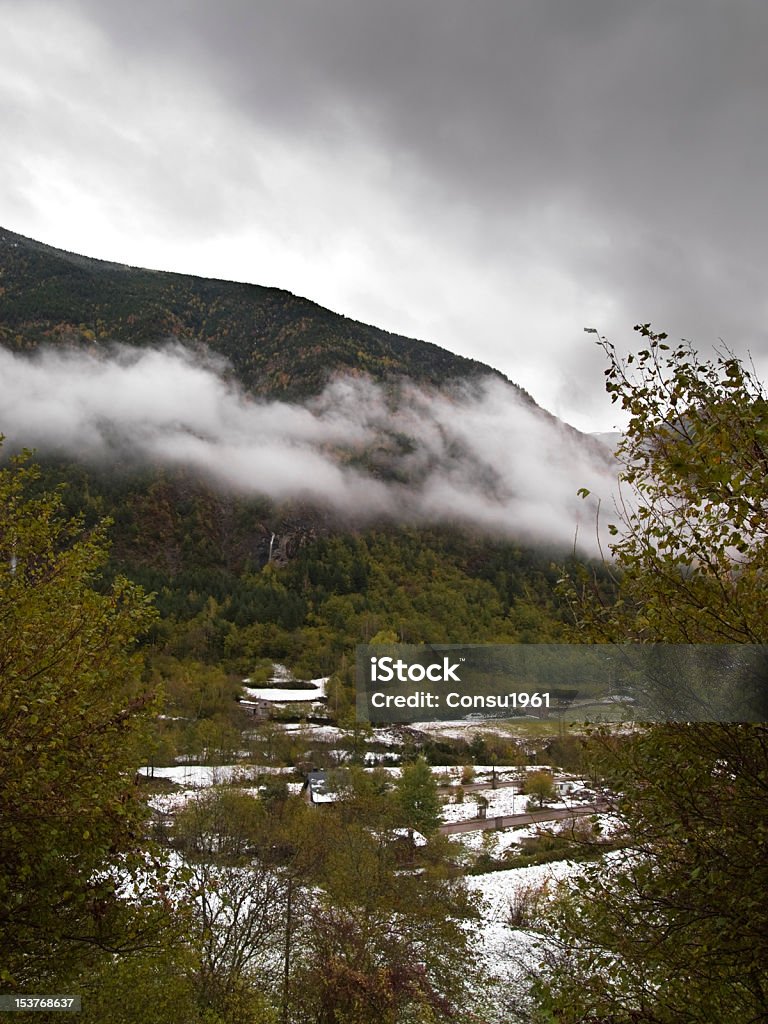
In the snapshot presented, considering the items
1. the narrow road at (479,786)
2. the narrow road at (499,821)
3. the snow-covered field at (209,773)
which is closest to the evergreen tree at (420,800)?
the narrow road at (499,821)

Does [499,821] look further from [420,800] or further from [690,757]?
[690,757]

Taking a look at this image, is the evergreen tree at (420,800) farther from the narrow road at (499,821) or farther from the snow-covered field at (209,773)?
the snow-covered field at (209,773)

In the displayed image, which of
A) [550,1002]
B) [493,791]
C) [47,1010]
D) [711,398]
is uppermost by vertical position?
[711,398]

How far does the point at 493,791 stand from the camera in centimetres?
7894

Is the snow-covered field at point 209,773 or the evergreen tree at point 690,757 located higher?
the evergreen tree at point 690,757

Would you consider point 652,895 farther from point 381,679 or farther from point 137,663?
point 381,679

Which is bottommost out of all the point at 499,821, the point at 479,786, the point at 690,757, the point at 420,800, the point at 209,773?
the point at 479,786

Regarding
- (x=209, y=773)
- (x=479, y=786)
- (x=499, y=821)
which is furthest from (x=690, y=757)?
(x=479, y=786)

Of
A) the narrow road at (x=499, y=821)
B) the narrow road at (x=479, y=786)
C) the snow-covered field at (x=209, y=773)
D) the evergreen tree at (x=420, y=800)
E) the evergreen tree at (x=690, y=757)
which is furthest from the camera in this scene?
the narrow road at (x=479, y=786)

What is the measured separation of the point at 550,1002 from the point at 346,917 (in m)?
22.6

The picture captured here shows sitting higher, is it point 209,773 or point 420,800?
point 420,800

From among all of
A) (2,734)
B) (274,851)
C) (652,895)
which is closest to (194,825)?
(274,851)

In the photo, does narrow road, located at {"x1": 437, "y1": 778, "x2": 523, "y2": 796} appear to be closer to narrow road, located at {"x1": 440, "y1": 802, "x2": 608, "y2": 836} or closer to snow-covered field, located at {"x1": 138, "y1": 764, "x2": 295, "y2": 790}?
narrow road, located at {"x1": 440, "y1": 802, "x2": 608, "y2": 836}

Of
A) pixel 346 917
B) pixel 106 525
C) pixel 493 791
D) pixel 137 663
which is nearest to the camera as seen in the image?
pixel 137 663
